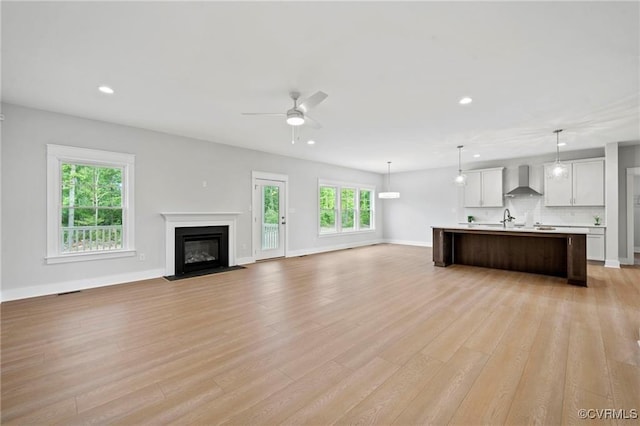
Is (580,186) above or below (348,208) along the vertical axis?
above

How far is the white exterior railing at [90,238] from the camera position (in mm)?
4336

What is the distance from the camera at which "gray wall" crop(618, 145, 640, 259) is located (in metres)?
6.23

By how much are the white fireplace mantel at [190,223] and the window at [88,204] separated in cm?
58

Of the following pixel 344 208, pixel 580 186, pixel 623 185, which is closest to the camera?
pixel 623 185

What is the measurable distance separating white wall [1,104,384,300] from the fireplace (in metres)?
0.33

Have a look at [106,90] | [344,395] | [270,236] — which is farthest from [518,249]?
[106,90]

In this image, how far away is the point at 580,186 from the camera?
6625mm

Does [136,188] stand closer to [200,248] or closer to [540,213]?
[200,248]

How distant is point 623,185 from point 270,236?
334 inches

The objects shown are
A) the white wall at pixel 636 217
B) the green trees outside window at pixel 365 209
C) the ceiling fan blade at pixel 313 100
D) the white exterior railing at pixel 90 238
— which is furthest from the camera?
the green trees outside window at pixel 365 209

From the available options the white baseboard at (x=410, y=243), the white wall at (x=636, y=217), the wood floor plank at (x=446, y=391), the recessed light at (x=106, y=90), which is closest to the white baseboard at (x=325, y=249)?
the white baseboard at (x=410, y=243)

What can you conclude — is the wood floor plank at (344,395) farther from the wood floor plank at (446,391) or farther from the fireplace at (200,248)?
the fireplace at (200,248)

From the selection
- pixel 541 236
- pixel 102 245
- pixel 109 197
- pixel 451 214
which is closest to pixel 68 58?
pixel 109 197

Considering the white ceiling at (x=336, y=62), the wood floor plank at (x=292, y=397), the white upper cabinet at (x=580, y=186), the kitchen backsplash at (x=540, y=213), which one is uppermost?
the white ceiling at (x=336, y=62)
